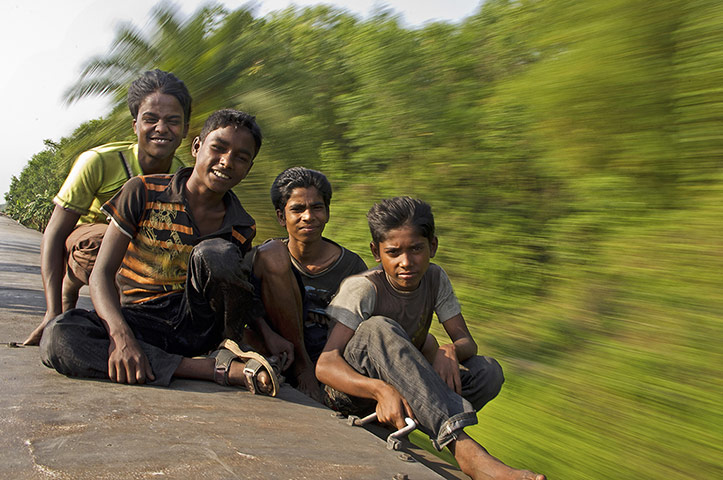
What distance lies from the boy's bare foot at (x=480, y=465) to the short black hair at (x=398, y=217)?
2.55ft

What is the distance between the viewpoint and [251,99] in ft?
21.4

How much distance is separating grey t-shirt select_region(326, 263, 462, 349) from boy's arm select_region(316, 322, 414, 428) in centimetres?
7

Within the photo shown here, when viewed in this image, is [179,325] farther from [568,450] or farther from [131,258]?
[568,450]

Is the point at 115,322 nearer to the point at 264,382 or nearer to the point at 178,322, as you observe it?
the point at 178,322

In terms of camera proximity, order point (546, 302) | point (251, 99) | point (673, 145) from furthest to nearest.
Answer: point (251, 99) → point (546, 302) → point (673, 145)

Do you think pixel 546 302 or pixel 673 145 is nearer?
pixel 673 145

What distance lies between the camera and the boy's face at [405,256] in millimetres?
2182

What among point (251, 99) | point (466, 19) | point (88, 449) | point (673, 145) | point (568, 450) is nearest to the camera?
point (88, 449)

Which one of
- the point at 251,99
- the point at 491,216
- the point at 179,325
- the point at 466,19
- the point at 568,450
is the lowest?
the point at 568,450

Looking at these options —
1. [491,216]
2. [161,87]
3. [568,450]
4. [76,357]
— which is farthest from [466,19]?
[76,357]

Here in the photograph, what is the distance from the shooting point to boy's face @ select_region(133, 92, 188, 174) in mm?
2961

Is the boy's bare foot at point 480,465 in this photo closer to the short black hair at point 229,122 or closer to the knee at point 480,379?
the knee at point 480,379

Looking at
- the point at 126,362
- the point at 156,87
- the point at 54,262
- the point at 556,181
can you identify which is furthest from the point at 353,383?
the point at 556,181

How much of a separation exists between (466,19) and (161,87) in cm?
359
